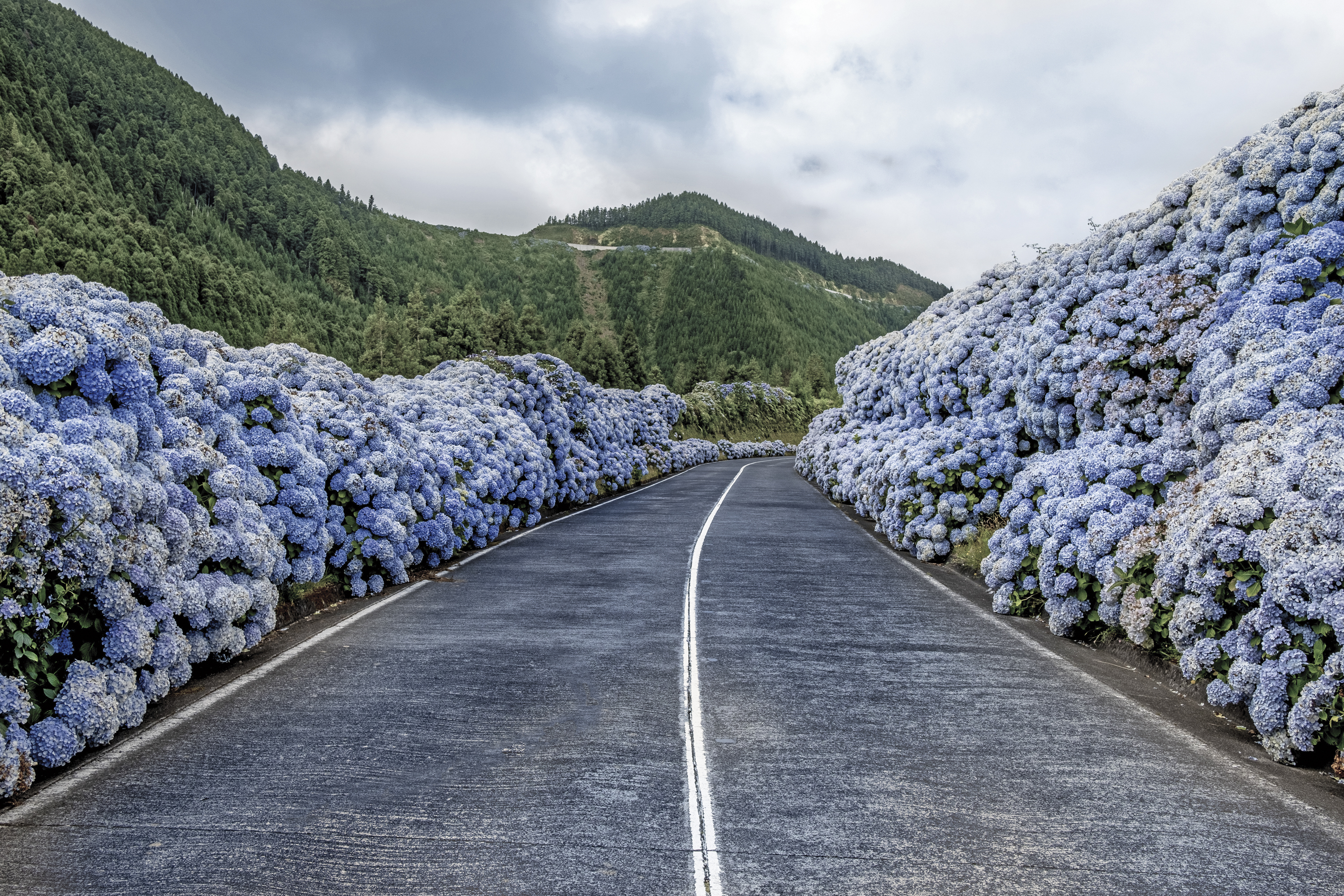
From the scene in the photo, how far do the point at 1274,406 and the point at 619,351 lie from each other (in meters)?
62.3

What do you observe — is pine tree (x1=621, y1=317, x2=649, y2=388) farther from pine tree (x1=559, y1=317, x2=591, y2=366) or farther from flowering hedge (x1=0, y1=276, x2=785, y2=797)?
flowering hedge (x1=0, y1=276, x2=785, y2=797)

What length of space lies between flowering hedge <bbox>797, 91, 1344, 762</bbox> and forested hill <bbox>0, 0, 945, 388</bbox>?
139 ft

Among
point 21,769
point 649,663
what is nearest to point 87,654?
point 21,769

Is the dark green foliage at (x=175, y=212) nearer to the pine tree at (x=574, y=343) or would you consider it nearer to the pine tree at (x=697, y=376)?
the pine tree at (x=574, y=343)

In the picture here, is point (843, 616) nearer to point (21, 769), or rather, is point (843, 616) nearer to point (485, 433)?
point (21, 769)

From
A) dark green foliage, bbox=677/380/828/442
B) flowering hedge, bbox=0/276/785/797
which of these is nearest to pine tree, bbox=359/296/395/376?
dark green foliage, bbox=677/380/828/442

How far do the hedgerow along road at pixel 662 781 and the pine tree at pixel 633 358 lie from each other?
60001 mm

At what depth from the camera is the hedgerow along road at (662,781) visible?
3.50 metres

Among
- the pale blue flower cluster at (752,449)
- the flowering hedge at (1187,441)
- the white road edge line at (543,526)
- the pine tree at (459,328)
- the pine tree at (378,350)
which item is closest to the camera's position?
the flowering hedge at (1187,441)

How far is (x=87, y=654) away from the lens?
489 cm

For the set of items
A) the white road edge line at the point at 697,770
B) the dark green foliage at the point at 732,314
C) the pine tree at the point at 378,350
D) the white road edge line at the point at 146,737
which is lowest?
the white road edge line at the point at 697,770

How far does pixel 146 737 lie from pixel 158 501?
62.2 inches

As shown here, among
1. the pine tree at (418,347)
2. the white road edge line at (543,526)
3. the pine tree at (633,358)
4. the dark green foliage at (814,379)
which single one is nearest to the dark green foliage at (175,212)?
the pine tree at (418,347)

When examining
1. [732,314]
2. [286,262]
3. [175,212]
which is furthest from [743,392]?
[175,212]
